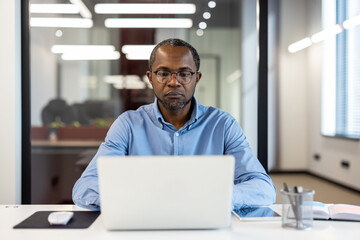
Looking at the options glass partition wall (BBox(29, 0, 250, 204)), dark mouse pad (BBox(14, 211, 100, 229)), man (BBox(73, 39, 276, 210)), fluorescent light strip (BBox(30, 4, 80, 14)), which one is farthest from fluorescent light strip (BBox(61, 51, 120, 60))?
dark mouse pad (BBox(14, 211, 100, 229))

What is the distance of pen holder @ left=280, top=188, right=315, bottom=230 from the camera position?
46.4 inches

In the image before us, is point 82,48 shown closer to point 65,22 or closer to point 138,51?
point 65,22

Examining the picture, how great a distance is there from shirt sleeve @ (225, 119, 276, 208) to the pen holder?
0.27 metres

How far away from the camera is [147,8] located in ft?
10.3

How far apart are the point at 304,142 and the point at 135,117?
4357mm

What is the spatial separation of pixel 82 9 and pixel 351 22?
3170 mm

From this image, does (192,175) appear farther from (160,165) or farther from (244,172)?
(244,172)

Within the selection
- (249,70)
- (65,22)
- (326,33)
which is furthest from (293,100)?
(65,22)

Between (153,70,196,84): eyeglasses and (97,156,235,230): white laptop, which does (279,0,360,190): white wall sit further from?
(97,156,235,230): white laptop

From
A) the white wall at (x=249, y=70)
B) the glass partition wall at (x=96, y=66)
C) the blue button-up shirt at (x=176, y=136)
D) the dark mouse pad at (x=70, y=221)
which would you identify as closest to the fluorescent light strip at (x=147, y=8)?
the glass partition wall at (x=96, y=66)

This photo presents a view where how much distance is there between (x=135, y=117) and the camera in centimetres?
195

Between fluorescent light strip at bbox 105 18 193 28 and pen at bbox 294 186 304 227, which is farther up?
fluorescent light strip at bbox 105 18 193 28

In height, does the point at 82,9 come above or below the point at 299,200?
above

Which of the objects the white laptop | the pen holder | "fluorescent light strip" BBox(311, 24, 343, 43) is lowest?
the pen holder
